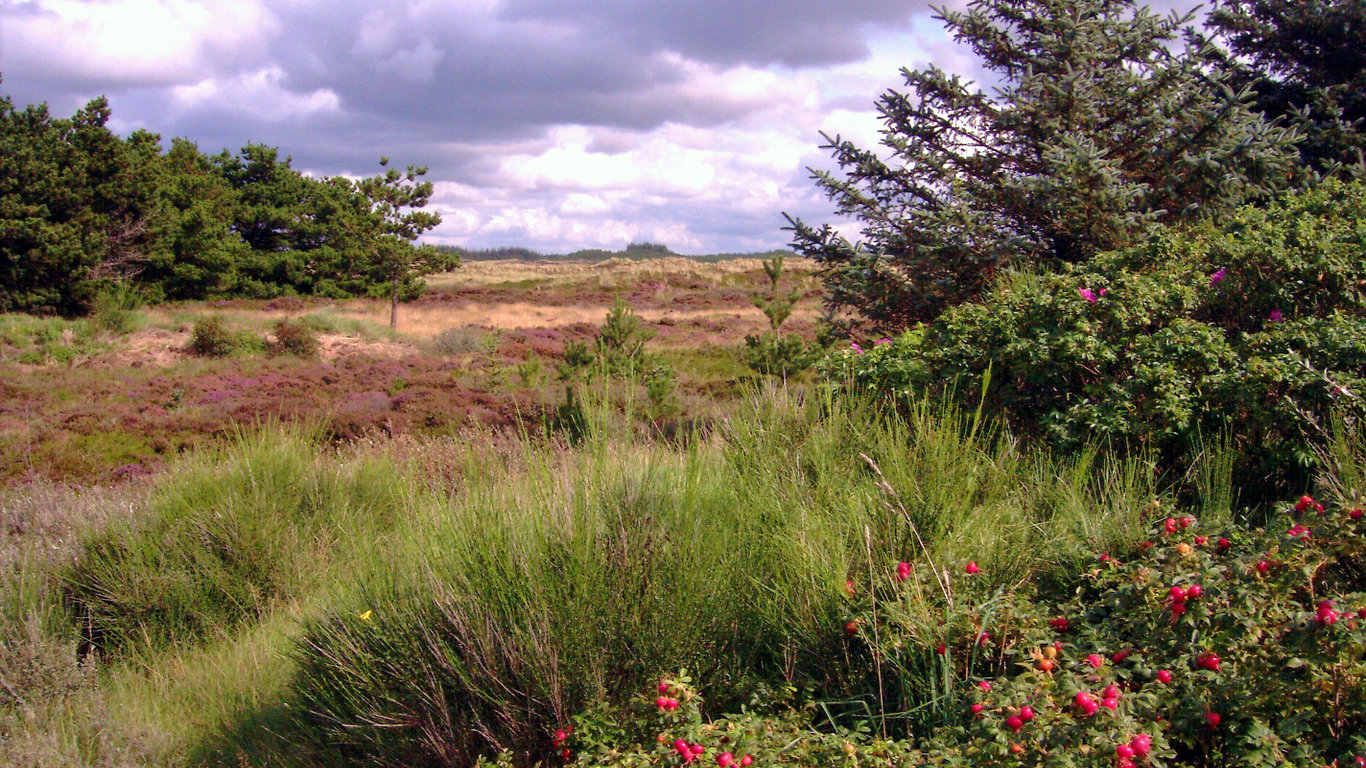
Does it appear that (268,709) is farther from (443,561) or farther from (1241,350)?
(1241,350)

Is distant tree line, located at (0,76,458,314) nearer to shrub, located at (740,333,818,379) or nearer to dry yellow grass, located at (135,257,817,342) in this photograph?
dry yellow grass, located at (135,257,817,342)

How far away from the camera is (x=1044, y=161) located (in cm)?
768

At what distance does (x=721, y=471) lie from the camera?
156 inches

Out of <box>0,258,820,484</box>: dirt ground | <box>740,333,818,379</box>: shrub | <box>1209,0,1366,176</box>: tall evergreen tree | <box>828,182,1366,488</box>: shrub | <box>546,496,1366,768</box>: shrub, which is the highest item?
<box>1209,0,1366,176</box>: tall evergreen tree

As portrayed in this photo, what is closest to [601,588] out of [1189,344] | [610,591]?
[610,591]

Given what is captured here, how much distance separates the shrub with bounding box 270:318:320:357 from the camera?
72.6 feet

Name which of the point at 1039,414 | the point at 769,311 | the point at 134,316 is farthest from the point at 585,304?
the point at 1039,414

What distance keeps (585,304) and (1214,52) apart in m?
34.8

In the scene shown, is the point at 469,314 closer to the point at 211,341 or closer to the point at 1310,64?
the point at 211,341

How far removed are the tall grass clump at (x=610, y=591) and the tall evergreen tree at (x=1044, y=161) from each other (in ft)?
13.4

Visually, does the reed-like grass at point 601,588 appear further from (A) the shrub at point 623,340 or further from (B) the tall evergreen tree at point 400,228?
(B) the tall evergreen tree at point 400,228

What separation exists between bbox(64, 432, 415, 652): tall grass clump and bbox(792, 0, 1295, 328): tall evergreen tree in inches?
194

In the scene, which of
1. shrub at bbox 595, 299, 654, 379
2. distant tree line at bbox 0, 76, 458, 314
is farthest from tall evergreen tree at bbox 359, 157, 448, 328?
shrub at bbox 595, 299, 654, 379

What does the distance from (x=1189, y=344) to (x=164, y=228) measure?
34959mm
